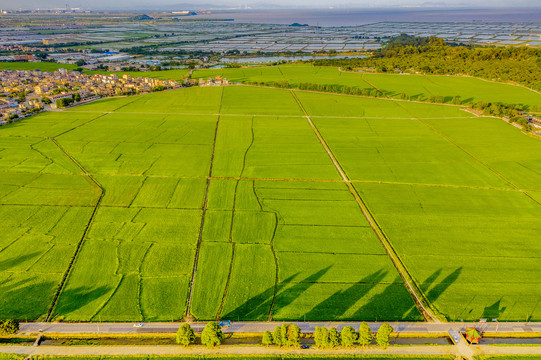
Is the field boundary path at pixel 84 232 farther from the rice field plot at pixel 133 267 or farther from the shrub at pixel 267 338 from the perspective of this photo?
the shrub at pixel 267 338

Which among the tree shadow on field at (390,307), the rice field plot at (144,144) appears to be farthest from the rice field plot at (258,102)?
the tree shadow on field at (390,307)

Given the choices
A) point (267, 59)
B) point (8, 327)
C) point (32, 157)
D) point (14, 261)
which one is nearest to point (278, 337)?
point (8, 327)

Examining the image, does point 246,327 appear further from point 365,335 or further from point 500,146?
point 500,146

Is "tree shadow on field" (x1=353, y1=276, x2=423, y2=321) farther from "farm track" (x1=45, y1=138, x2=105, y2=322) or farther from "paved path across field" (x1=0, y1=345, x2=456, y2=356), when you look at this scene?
"farm track" (x1=45, y1=138, x2=105, y2=322)

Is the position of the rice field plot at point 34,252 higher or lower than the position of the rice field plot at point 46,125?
lower

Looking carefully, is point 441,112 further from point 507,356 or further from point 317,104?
point 507,356
